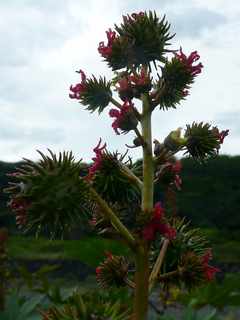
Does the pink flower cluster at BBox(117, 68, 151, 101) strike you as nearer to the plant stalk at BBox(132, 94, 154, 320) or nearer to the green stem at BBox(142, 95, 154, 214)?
the green stem at BBox(142, 95, 154, 214)

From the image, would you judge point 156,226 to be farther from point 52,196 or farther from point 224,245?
point 224,245

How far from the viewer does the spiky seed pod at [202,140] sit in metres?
3.31

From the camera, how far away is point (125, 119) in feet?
10.4

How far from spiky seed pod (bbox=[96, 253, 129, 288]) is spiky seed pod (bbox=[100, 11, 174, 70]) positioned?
94cm

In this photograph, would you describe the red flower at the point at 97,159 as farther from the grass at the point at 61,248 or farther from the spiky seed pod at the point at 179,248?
the grass at the point at 61,248

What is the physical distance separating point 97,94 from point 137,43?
0.32 m

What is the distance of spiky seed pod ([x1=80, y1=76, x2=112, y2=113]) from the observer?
3440 millimetres

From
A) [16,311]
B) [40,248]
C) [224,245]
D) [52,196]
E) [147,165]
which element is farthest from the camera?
[224,245]

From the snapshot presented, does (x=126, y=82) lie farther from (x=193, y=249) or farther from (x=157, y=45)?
(x=193, y=249)

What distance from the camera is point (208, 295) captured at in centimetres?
628

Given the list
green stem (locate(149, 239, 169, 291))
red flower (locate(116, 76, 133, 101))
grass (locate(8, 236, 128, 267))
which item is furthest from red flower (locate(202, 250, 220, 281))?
grass (locate(8, 236, 128, 267))

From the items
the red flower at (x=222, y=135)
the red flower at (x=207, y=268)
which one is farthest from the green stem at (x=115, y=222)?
the red flower at (x=222, y=135)

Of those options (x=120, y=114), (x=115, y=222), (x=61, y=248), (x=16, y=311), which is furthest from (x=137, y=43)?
(x=61, y=248)

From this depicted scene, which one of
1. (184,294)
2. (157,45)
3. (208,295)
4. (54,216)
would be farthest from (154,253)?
(184,294)
